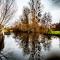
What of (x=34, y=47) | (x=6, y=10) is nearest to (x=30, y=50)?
(x=34, y=47)

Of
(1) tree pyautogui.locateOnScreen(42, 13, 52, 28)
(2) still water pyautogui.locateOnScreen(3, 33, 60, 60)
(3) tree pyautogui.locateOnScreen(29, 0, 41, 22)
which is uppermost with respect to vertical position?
(3) tree pyautogui.locateOnScreen(29, 0, 41, 22)

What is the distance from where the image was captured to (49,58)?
2.95 meters

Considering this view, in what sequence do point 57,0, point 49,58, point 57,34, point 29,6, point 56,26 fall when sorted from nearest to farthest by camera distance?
point 49,58, point 57,0, point 56,26, point 29,6, point 57,34

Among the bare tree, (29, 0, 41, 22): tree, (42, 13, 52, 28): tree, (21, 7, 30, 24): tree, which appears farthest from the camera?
(21, 7, 30, 24): tree

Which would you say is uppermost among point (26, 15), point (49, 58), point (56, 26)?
point (26, 15)

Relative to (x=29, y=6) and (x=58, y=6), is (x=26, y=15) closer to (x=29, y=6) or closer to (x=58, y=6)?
(x=29, y=6)

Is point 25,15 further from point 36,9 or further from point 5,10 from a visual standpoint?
point 5,10

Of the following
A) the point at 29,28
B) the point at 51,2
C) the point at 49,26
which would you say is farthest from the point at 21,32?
the point at 51,2

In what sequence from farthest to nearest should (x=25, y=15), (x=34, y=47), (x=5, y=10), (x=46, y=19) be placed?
(x=25, y=15) → (x=46, y=19) → (x=5, y=10) → (x=34, y=47)

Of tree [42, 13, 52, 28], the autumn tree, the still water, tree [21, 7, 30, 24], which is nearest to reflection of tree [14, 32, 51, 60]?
the still water

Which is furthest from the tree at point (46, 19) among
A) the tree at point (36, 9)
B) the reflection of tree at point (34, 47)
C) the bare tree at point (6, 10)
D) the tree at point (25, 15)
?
the bare tree at point (6, 10)

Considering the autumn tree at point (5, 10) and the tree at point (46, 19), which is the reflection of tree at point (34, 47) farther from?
the tree at point (46, 19)

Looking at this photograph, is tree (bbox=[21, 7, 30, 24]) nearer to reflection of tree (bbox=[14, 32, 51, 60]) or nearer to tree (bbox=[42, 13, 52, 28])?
tree (bbox=[42, 13, 52, 28])

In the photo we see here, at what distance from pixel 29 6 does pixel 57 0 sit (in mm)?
1250
